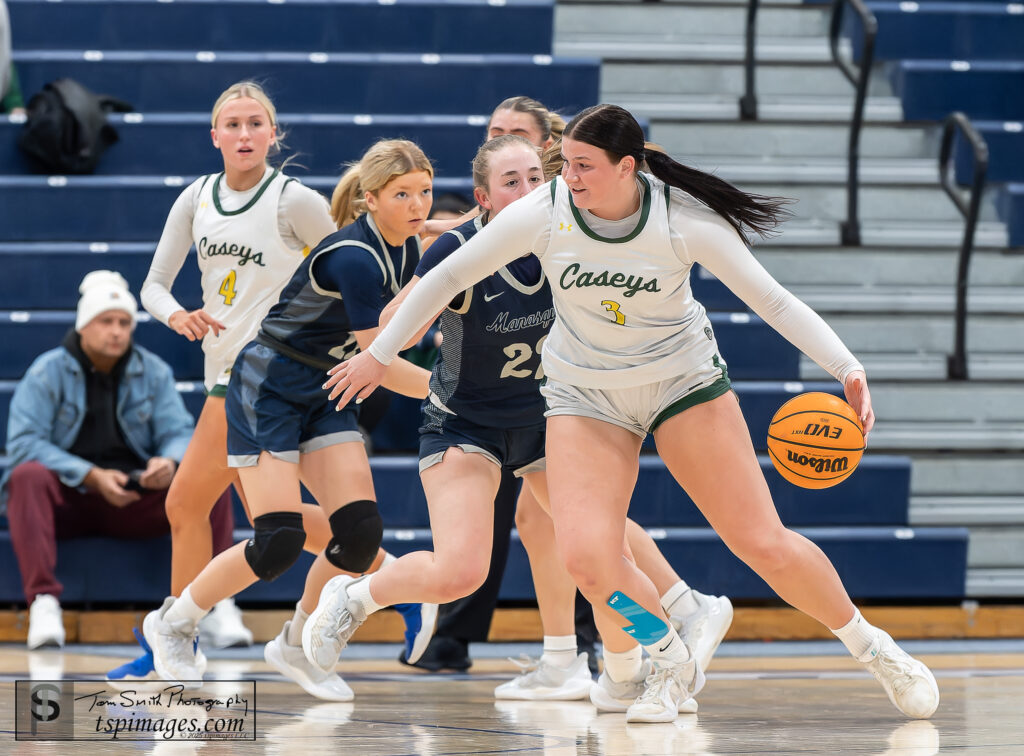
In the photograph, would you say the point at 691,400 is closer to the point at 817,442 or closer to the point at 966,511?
the point at 817,442

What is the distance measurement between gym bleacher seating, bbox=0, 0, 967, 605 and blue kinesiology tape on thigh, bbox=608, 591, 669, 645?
2.33 metres

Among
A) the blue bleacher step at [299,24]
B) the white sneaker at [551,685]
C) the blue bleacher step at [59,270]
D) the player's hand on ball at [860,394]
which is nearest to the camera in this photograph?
the player's hand on ball at [860,394]

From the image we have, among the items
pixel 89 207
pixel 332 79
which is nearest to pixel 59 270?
pixel 89 207

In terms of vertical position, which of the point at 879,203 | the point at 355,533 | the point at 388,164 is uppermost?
the point at 388,164

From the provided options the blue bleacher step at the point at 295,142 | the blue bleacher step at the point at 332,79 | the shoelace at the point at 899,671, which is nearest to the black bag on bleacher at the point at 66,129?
the blue bleacher step at the point at 295,142

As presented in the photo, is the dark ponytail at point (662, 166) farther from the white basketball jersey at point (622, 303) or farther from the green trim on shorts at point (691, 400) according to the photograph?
Answer: the green trim on shorts at point (691, 400)

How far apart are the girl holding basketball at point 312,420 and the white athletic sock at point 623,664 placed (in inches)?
30.3

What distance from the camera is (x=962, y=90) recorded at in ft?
26.7

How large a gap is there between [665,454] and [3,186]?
4.61m

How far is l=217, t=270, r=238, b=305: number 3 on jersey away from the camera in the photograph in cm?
473

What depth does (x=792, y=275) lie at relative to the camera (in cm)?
743

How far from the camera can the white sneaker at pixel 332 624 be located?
3.97 meters

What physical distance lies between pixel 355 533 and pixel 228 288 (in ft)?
3.42

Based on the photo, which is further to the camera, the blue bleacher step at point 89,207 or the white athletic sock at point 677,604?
the blue bleacher step at point 89,207
